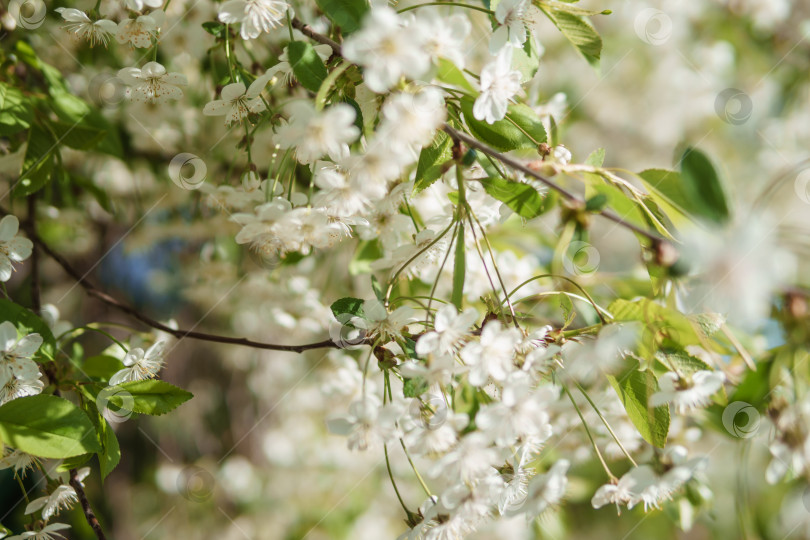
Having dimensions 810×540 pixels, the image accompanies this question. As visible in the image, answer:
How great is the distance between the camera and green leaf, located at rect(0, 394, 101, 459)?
65 centimetres

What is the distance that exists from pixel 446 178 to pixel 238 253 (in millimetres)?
905

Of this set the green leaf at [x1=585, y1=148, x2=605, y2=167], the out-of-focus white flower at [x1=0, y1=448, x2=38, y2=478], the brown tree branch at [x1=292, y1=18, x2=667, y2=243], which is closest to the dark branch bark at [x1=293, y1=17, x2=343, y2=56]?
the brown tree branch at [x1=292, y1=18, x2=667, y2=243]

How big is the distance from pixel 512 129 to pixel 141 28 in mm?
529

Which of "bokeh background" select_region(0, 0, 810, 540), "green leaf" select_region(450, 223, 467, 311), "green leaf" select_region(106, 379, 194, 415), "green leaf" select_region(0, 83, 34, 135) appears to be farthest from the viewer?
"bokeh background" select_region(0, 0, 810, 540)

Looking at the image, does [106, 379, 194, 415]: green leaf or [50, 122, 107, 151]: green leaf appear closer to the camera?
[106, 379, 194, 415]: green leaf

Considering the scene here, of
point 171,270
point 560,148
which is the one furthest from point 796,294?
point 171,270

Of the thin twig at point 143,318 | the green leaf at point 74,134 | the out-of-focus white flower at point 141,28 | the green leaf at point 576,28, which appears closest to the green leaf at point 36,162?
the green leaf at point 74,134

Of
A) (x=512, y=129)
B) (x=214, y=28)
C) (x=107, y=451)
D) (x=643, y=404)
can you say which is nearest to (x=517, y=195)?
(x=512, y=129)

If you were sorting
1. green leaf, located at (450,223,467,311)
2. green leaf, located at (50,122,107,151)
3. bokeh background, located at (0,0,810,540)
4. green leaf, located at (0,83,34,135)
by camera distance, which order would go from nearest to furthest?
1. green leaf, located at (450,223,467,311)
2. green leaf, located at (0,83,34,135)
3. green leaf, located at (50,122,107,151)
4. bokeh background, located at (0,0,810,540)

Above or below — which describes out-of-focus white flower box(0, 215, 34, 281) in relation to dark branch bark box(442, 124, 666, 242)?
below

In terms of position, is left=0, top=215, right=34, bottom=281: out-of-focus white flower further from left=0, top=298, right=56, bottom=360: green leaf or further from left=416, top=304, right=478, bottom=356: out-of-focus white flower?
left=416, top=304, right=478, bottom=356: out-of-focus white flower

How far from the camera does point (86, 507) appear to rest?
2.50ft

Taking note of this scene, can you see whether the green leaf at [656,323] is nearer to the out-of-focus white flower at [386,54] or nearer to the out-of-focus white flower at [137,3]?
the out-of-focus white flower at [386,54]

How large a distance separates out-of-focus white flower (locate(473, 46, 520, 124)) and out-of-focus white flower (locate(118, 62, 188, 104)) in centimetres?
41
